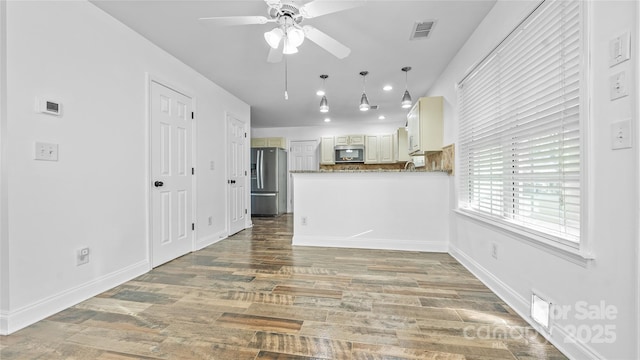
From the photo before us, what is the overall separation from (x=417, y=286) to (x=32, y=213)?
2852 millimetres

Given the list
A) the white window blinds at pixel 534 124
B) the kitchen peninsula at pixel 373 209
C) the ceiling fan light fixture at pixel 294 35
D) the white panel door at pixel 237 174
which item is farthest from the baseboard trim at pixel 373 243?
the ceiling fan light fixture at pixel 294 35

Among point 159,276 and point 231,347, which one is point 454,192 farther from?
point 159,276

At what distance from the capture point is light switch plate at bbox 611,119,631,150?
3.48 feet

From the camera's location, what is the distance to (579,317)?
4.32 feet

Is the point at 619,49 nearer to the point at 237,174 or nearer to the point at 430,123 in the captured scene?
the point at 430,123

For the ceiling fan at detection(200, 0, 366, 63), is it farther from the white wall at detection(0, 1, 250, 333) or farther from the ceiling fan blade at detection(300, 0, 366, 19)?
the white wall at detection(0, 1, 250, 333)

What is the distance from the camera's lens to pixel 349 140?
6.65 metres

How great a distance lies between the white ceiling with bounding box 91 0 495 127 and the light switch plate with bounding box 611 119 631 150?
1.53m

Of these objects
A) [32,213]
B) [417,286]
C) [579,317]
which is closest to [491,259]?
[417,286]

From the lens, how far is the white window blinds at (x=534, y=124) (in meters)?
1.38

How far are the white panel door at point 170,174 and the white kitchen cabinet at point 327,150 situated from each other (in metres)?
3.84

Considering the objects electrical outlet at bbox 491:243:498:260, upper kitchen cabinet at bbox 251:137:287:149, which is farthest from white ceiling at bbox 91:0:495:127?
upper kitchen cabinet at bbox 251:137:287:149

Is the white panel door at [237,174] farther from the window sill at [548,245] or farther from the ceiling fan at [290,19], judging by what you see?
the window sill at [548,245]

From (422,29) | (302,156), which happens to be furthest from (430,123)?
(302,156)
